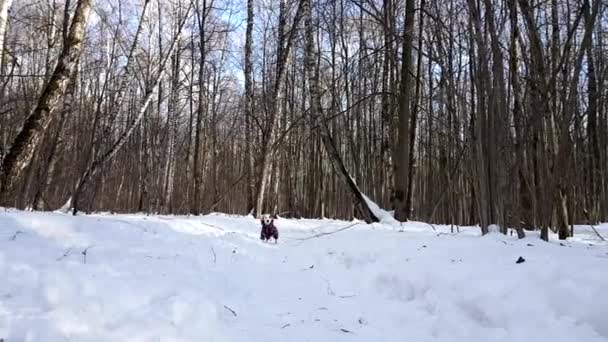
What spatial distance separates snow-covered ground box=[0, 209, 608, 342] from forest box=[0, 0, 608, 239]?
6.58 ft

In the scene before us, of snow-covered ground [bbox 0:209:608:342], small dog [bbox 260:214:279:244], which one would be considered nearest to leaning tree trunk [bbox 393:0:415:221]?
small dog [bbox 260:214:279:244]

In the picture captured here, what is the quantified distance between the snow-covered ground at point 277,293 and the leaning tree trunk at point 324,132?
4.20 meters

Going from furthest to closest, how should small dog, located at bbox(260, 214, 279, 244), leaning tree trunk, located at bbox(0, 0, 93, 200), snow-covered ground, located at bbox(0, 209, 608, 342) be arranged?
1. small dog, located at bbox(260, 214, 279, 244)
2. leaning tree trunk, located at bbox(0, 0, 93, 200)
3. snow-covered ground, located at bbox(0, 209, 608, 342)

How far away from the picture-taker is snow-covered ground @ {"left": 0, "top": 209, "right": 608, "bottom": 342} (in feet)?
8.38

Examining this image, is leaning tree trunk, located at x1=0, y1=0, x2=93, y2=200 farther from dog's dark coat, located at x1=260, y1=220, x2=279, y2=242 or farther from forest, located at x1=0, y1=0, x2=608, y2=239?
dog's dark coat, located at x1=260, y1=220, x2=279, y2=242

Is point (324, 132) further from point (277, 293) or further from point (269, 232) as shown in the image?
point (277, 293)

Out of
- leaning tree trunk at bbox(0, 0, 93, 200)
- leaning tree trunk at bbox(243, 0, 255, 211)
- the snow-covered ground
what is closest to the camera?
the snow-covered ground

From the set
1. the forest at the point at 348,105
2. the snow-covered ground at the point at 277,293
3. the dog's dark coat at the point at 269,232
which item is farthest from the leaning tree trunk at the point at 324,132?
the snow-covered ground at the point at 277,293

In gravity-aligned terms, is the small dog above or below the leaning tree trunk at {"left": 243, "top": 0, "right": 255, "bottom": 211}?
below

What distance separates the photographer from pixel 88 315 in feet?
8.48

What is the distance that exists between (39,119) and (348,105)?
14.7 meters

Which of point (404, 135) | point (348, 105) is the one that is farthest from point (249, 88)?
point (404, 135)

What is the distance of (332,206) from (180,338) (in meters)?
23.4

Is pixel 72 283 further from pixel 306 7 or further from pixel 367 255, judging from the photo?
pixel 306 7
